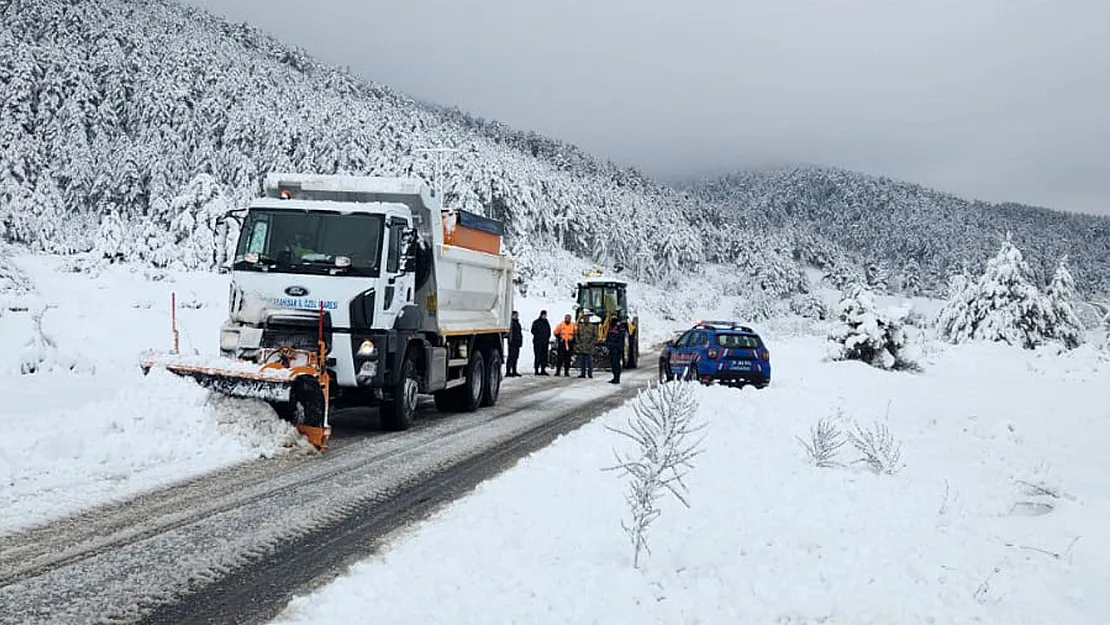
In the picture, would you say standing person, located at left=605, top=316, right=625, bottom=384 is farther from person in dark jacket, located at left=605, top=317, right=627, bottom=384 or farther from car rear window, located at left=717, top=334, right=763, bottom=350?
car rear window, located at left=717, top=334, right=763, bottom=350

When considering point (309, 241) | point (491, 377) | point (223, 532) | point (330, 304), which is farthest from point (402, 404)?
point (223, 532)

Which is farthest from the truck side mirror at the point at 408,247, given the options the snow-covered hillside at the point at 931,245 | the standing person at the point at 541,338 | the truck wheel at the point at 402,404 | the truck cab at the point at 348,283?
the snow-covered hillside at the point at 931,245

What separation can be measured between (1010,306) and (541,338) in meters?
33.7

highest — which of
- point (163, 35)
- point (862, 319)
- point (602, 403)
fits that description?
point (163, 35)

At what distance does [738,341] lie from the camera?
18.3 m

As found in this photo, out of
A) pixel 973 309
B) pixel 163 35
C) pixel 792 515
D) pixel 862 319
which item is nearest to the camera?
pixel 792 515

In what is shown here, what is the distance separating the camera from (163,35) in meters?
87.8

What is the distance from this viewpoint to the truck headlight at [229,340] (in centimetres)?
1020

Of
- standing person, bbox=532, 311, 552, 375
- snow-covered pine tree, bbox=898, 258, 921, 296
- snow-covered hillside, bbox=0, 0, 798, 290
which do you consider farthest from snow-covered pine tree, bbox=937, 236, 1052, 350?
snow-covered pine tree, bbox=898, 258, 921, 296

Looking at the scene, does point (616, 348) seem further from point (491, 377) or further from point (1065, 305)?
point (1065, 305)

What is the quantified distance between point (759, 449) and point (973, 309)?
43.6 metres

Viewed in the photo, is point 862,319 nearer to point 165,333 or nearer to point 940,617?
point 165,333

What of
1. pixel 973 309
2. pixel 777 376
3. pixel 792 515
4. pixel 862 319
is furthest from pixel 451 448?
pixel 973 309

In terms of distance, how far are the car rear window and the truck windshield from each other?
995 cm
